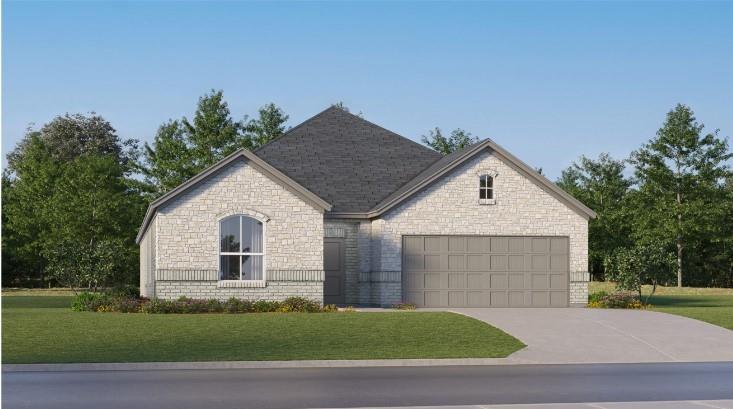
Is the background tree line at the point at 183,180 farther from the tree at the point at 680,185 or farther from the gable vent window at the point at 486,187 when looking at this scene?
the gable vent window at the point at 486,187

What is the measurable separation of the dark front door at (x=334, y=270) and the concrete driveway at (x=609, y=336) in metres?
5.90

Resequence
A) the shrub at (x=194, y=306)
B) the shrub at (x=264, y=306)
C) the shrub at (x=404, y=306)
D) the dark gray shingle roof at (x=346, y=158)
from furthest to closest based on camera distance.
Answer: the dark gray shingle roof at (x=346, y=158) → the shrub at (x=404, y=306) → the shrub at (x=264, y=306) → the shrub at (x=194, y=306)

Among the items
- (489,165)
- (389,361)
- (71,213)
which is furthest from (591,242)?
(389,361)

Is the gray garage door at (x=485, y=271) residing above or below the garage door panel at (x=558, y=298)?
above

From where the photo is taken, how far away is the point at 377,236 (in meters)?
35.2

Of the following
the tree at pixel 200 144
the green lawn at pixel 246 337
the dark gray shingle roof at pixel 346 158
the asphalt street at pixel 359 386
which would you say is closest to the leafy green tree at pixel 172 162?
the tree at pixel 200 144

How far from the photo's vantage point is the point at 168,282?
32.4 metres

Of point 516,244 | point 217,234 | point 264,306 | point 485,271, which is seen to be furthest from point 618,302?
point 217,234

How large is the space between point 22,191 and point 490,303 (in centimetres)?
4411

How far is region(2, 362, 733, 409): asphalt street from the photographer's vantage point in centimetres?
1397

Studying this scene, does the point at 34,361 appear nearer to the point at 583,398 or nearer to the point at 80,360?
the point at 80,360

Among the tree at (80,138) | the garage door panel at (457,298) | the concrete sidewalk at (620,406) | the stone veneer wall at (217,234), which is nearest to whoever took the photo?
the concrete sidewalk at (620,406)

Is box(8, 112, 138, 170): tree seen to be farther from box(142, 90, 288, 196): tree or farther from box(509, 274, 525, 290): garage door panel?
box(509, 274, 525, 290): garage door panel

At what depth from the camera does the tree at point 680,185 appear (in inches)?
2457
